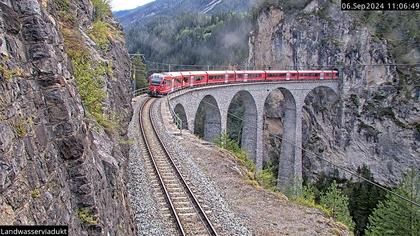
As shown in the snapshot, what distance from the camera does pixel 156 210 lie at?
12062 millimetres

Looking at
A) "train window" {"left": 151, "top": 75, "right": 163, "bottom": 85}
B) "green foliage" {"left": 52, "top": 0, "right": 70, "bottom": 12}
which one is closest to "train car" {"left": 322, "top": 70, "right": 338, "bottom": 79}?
"train window" {"left": 151, "top": 75, "right": 163, "bottom": 85}

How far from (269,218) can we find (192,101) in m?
19.4

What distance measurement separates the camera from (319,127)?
2135 inches

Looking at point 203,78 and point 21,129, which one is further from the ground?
point 203,78

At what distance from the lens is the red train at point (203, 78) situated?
102 feet

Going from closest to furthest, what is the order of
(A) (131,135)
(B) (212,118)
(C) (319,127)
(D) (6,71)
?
(D) (6,71) → (A) (131,135) → (B) (212,118) → (C) (319,127)

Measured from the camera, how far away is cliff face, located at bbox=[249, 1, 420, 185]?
47.7 meters

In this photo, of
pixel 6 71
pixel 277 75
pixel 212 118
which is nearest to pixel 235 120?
pixel 277 75

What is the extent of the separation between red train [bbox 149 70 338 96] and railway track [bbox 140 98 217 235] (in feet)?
38.8

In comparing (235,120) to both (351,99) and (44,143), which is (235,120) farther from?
(44,143)

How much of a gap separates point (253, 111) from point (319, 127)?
56.2 ft

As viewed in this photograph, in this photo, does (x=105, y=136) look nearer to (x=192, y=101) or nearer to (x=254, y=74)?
(x=192, y=101)

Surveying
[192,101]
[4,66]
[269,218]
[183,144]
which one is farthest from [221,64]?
[4,66]

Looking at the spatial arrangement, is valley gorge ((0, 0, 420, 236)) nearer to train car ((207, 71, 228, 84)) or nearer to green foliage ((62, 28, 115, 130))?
green foliage ((62, 28, 115, 130))
